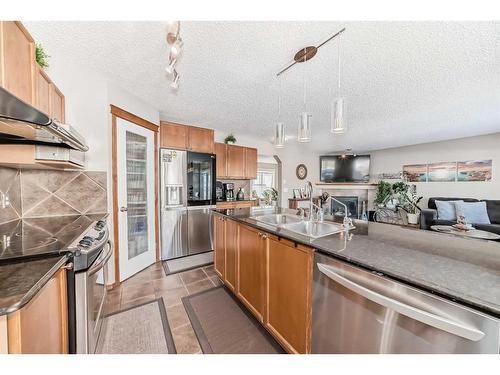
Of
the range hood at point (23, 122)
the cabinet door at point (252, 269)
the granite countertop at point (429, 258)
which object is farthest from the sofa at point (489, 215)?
the range hood at point (23, 122)

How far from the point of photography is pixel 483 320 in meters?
0.56

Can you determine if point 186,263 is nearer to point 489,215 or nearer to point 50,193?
point 50,193

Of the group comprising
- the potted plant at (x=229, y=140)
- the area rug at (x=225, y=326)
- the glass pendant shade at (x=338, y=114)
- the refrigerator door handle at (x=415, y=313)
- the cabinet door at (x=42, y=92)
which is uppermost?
the potted plant at (x=229, y=140)

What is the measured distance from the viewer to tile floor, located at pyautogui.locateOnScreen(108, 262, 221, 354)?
1.50 m

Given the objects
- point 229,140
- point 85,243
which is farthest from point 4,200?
point 229,140

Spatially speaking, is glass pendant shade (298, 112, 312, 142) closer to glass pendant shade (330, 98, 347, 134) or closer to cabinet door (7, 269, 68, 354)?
glass pendant shade (330, 98, 347, 134)

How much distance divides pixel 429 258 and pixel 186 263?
282cm

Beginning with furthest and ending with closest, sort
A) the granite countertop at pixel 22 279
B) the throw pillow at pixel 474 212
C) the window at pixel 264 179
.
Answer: the window at pixel 264 179 → the throw pillow at pixel 474 212 → the granite countertop at pixel 22 279

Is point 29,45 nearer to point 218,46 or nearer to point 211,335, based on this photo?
point 218,46

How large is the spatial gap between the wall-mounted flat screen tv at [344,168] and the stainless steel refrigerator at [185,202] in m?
4.09

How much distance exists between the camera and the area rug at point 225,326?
4.53 ft

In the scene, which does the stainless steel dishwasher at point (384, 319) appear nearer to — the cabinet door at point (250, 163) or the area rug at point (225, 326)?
the area rug at point (225, 326)

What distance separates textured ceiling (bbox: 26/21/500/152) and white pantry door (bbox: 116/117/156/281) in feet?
1.83
